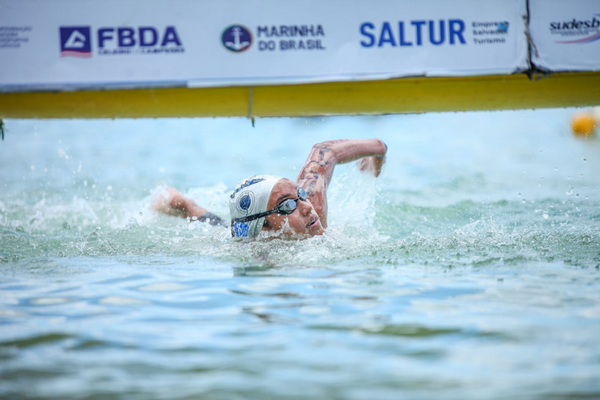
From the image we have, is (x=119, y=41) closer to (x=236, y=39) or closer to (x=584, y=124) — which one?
(x=236, y=39)

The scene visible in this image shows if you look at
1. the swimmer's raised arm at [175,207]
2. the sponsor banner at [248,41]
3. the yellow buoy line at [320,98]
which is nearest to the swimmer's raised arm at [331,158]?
the yellow buoy line at [320,98]

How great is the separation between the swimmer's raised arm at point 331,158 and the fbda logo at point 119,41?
4.88ft

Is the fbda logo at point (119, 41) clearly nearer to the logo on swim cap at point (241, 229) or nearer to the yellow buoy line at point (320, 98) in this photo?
the yellow buoy line at point (320, 98)

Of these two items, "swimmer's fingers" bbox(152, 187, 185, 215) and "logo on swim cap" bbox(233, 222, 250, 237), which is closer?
"logo on swim cap" bbox(233, 222, 250, 237)

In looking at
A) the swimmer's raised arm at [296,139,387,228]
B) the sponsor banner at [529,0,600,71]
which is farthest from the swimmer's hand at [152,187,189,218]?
the sponsor banner at [529,0,600,71]

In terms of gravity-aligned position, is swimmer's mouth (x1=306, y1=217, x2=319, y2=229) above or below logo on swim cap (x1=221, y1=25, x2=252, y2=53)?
below

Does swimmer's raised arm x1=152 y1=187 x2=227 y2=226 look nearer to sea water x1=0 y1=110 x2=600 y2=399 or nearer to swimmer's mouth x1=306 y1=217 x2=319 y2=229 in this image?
sea water x1=0 y1=110 x2=600 y2=399

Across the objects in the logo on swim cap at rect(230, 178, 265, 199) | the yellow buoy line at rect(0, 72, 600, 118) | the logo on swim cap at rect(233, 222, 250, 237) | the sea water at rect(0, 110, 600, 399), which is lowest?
the sea water at rect(0, 110, 600, 399)

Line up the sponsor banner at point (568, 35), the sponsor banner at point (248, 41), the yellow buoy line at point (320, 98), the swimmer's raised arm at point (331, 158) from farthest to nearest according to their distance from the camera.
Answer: the swimmer's raised arm at point (331, 158)
the yellow buoy line at point (320, 98)
the sponsor banner at point (568, 35)
the sponsor banner at point (248, 41)

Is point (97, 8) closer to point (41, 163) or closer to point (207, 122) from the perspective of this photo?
point (41, 163)

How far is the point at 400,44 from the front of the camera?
4.53 m

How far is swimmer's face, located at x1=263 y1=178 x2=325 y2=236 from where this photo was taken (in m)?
4.48

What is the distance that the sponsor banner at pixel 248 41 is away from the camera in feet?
14.5

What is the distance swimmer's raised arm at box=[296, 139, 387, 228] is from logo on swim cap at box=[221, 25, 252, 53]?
1.23 meters
